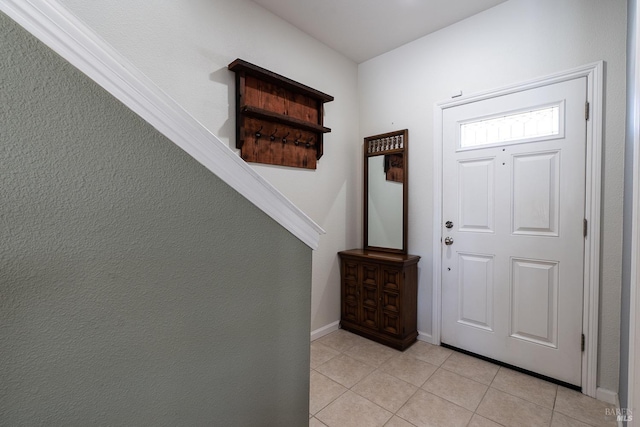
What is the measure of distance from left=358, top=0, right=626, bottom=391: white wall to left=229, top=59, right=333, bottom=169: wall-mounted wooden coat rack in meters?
0.73

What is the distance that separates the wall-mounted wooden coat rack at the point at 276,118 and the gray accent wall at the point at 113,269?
1.33m

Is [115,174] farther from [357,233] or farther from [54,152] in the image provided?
[357,233]

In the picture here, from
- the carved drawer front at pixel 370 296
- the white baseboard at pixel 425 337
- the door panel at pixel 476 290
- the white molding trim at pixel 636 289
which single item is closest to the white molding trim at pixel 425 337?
the white baseboard at pixel 425 337

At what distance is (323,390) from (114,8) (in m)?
2.63

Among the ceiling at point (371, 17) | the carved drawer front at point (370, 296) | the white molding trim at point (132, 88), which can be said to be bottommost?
the carved drawer front at point (370, 296)

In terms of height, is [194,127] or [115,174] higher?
[194,127]

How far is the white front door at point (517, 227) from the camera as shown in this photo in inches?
75.3

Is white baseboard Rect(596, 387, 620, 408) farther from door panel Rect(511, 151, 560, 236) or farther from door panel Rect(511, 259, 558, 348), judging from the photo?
door panel Rect(511, 151, 560, 236)

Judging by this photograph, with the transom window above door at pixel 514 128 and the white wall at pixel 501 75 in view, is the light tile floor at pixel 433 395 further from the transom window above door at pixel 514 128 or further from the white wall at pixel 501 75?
the transom window above door at pixel 514 128

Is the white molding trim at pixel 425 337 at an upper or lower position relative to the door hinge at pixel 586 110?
lower

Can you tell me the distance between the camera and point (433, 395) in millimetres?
1849

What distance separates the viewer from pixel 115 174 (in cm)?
72

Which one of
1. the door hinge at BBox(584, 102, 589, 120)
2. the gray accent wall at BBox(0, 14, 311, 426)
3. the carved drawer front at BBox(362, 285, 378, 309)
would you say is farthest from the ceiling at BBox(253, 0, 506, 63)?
the carved drawer front at BBox(362, 285, 378, 309)

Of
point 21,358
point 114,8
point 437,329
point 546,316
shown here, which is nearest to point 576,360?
point 546,316
